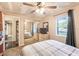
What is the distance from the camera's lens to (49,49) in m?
1.55

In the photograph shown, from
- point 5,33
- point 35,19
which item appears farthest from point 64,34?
point 5,33

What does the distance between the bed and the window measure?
0.61 feet

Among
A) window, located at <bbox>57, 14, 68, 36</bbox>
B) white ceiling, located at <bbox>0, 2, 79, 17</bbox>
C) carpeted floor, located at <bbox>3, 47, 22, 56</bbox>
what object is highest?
white ceiling, located at <bbox>0, 2, 79, 17</bbox>

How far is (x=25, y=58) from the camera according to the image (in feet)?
5.12

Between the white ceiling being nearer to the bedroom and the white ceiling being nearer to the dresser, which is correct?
the bedroom

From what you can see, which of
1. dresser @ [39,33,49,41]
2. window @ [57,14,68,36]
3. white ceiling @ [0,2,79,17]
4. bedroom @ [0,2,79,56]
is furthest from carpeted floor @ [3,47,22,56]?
window @ [57,14,68,36]

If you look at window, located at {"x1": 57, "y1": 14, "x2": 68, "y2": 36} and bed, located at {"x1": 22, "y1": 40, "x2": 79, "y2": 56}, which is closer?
bed, located at {"x1": 22, "y1": 40, "x2": 79, "y2": 56}

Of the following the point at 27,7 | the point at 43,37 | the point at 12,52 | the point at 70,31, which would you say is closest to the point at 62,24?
the point at 70,31

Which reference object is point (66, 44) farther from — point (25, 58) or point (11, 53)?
point (11, 53)

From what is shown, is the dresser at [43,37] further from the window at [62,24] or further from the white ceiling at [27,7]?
the white ceiling at [27,7]

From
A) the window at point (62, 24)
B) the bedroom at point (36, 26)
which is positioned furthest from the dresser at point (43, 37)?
the window at point (62, 24)

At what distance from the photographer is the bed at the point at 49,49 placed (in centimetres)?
150

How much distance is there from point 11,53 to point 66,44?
94 centimetres

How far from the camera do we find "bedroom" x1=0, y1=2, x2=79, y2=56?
1553 mm
